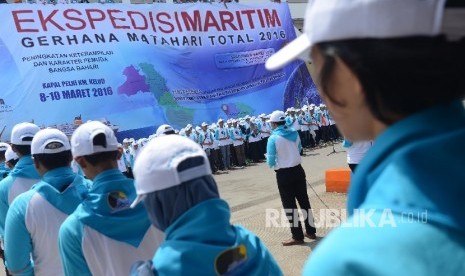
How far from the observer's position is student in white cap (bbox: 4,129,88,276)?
3441 millimetres

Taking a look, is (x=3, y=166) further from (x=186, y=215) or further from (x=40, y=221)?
(x=186, y=215)

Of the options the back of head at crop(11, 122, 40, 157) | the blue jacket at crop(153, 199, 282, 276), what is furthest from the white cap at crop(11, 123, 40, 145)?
the blue jacket at crop(153, 199, 282, 276)

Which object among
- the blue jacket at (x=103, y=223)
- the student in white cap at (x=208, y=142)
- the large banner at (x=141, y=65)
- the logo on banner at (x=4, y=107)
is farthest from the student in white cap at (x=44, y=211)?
the student in white cap at (x=208, y=142)

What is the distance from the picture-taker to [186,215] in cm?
195

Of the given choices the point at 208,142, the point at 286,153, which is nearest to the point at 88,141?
the point at 286,153

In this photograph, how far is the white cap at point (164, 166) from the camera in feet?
6.39

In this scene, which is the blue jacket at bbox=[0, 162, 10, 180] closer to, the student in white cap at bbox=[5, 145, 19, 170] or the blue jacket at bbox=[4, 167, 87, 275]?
the student in white cap at bbox=[5, 145, 19, 170]

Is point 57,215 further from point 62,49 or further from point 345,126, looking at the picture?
point 62,49

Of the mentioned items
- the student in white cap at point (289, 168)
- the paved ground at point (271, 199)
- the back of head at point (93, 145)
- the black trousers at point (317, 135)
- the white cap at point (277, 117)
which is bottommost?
the black trousers at point (317, 135)

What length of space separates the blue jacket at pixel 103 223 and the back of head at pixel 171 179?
79 centimetres

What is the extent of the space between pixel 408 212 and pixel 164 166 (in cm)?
125

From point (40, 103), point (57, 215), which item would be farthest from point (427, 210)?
point (40, 103)

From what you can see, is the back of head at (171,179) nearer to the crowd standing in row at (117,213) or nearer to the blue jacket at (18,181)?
the crowd standing in row at (117,213)

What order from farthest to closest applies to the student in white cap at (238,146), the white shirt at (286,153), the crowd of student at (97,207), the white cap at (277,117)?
the student in white cap at (238,146)
the white cap at (277,117)
the white shirt at (286,153)
the crowd of student at (97,207)
